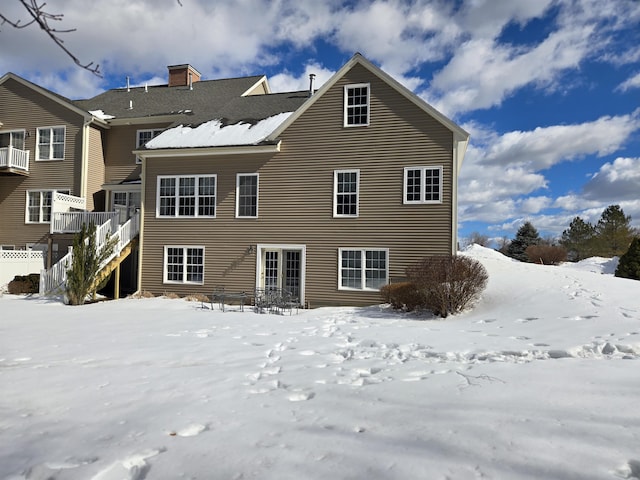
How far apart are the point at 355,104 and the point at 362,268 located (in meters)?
6.16

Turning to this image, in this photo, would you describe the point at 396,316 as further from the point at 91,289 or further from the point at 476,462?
the point at 91,289

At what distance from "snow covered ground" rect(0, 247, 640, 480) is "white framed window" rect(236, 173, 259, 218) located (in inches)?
305

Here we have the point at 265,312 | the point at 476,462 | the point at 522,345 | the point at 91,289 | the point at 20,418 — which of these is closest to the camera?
the point at 476,462

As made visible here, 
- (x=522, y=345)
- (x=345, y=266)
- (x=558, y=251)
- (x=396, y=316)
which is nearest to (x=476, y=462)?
(x=522, y=345)

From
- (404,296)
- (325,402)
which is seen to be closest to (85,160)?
(404,296)

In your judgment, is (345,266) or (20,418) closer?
(20,418)

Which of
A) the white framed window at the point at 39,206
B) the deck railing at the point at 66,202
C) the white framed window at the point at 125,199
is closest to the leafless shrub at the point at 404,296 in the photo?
the white framed window at the point at 125,199

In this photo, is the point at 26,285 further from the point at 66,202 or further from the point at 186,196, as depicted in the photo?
the point at 186,196

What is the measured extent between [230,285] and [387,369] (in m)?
11.5

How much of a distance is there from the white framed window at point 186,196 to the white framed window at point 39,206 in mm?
6881

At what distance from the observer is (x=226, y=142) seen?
16.4 m

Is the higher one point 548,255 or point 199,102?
point 199,102

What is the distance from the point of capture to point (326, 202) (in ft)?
51.2

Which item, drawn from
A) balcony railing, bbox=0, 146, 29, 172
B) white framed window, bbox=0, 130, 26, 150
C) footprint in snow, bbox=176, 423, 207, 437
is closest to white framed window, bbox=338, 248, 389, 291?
footprint in snow, bbox=176, 423, 207, 437
